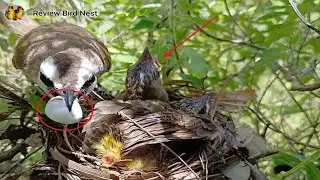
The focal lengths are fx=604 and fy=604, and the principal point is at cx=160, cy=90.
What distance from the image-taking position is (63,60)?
9.82ft

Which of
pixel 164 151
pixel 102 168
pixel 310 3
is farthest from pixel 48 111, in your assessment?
pixel 310 3

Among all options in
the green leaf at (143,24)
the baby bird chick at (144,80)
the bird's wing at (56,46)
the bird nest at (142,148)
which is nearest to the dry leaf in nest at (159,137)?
the bird nest at (142,148)

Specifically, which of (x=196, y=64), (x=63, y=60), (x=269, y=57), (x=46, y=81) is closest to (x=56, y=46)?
(x=63, y=60)

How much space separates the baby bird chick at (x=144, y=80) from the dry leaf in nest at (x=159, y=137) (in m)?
0.40

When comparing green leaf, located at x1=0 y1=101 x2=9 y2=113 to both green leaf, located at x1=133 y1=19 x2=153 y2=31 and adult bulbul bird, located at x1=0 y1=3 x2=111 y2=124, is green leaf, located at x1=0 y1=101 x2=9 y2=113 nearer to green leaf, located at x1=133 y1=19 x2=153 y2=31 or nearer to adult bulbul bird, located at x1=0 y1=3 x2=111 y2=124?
adult bulbul bird, located at x1=0 y1=3 x2=111 y2=124

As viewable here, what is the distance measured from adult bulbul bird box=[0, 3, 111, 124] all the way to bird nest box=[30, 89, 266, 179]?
12cm

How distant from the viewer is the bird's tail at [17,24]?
11.7ft

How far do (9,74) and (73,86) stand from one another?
3.23 feet

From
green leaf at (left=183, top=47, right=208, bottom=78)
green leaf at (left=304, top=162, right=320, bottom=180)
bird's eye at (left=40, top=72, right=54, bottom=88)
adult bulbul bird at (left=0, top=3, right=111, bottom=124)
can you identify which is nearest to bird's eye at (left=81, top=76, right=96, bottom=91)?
adult bulbul bird at (left=0, top=3, right=111, bottom=124)

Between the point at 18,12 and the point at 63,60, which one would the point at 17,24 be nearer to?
the point at 18,12

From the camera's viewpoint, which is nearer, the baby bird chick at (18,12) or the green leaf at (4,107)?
the green leaf at (4,107)

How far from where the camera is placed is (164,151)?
2346 mm

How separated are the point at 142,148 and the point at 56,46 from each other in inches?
51.9

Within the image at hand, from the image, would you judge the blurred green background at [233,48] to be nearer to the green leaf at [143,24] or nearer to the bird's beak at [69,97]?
the green leaf at [143,24]
